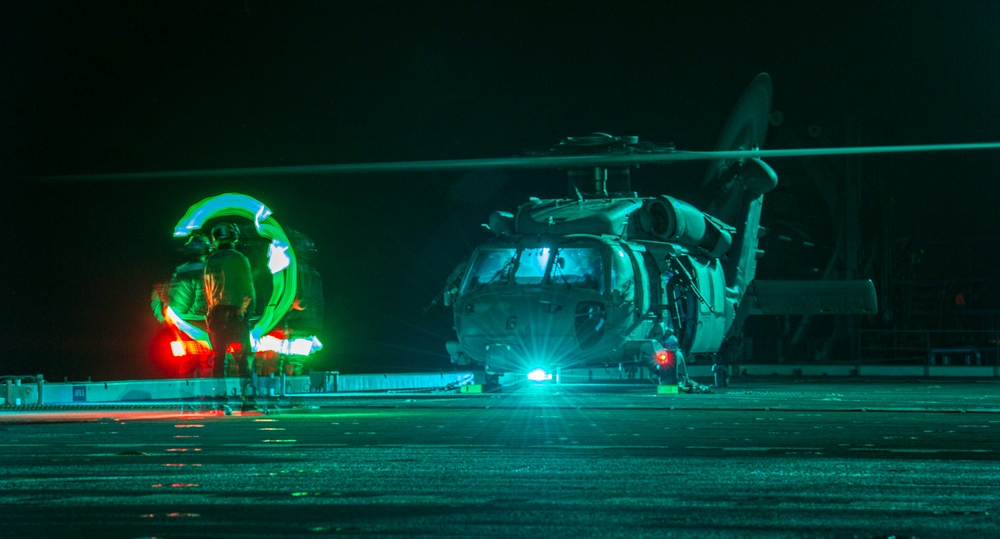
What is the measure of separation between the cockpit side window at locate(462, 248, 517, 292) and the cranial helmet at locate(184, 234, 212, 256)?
857 centimetres

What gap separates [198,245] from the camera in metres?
30.7

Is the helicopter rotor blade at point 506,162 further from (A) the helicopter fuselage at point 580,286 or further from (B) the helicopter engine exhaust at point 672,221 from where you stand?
(A) the helicopter fuselage at point 580,286

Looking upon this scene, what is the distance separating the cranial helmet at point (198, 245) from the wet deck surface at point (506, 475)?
12.7m


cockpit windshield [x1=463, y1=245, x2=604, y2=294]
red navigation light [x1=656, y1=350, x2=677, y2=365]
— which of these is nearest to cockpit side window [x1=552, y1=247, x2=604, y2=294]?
cockpit windshield [x1=463, y1=245, x2=604, y2=294]

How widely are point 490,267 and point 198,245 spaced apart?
9110 mm

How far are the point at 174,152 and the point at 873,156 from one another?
82.7 feet

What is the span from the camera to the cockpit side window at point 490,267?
24.6 metres

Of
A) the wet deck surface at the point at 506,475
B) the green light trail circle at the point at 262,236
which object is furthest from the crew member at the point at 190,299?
the wet deck surface at the point at 506,475

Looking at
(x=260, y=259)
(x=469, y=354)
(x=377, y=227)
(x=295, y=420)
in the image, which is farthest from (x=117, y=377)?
(x=295, y=420)

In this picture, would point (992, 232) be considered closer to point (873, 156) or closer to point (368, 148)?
point (873, 156)

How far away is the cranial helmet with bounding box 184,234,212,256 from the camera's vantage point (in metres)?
30.6

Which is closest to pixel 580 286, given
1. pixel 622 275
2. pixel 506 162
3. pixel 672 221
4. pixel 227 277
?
pixel 622 275

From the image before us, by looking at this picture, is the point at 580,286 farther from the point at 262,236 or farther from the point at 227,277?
the point at 262,236

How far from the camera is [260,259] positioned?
31062 millimetres
